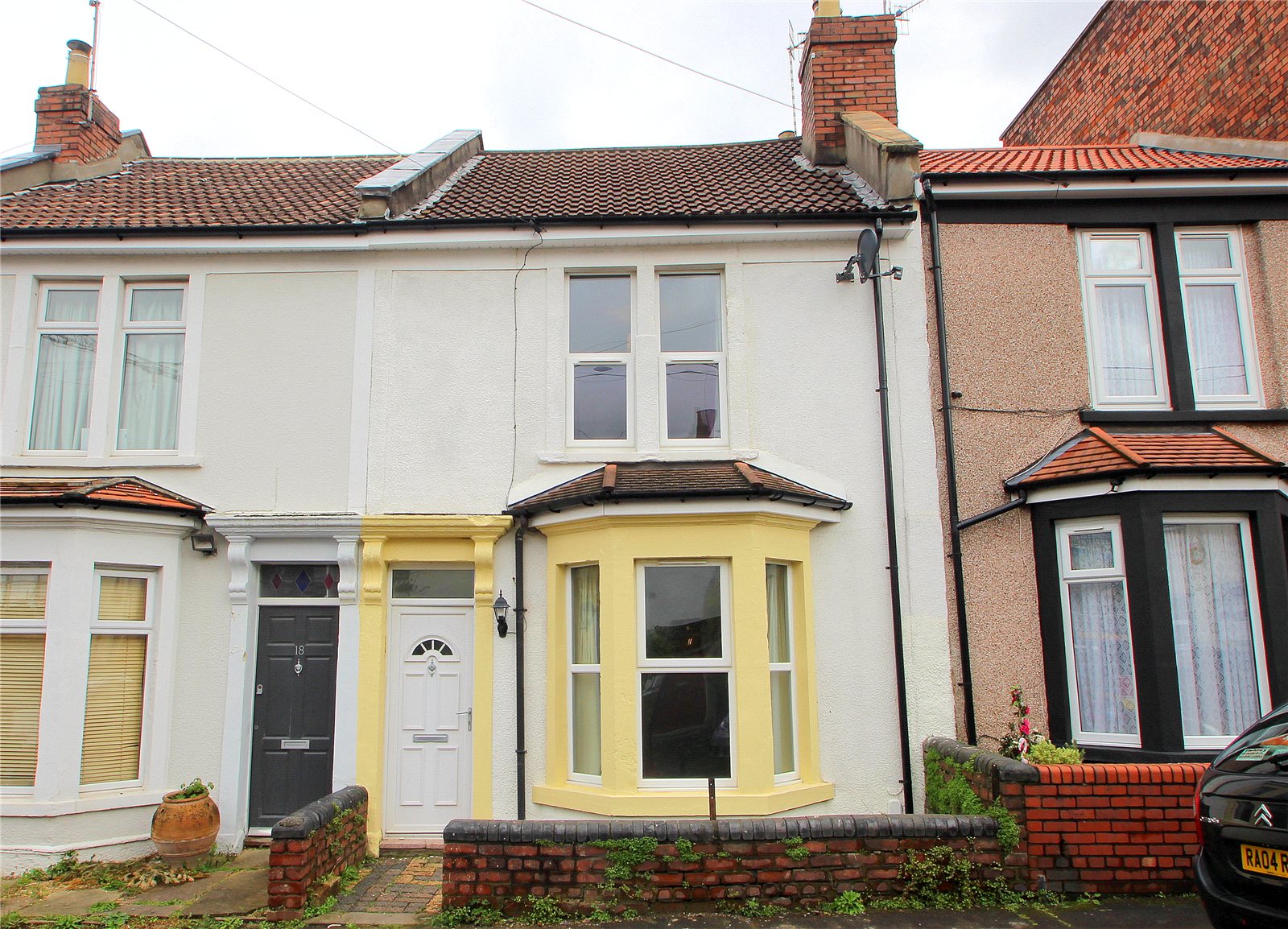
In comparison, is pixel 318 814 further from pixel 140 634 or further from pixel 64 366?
pixel 64 366

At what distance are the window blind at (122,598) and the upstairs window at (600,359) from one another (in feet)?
13.6

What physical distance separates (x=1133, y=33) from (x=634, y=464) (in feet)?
34.2

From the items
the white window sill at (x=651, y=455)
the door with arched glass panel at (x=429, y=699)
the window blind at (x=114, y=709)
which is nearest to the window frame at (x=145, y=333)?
the window blind at (x=114, y=709)

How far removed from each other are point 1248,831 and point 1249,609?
12.9 feet

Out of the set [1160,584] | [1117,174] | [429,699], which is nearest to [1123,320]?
[1117,174]

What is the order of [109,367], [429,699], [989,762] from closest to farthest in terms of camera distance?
1. [989,762]
2. [429,699]
3. [109,367]

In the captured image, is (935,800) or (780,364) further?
(780,364)

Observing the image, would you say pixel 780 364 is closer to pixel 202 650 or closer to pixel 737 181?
pixel 737 181

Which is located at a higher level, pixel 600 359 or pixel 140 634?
pixel 600 359

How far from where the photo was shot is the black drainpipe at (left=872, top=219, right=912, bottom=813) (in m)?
7.29

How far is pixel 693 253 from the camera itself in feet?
26.9

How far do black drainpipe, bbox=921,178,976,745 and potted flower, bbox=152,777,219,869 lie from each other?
648cm

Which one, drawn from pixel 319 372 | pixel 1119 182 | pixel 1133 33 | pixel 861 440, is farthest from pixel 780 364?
pixel 1133 33

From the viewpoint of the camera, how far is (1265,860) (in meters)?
3.91
